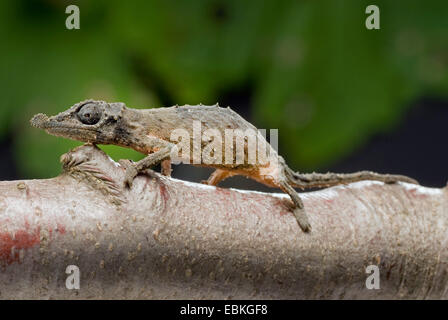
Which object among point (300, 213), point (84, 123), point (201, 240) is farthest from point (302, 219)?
point (84, 123)

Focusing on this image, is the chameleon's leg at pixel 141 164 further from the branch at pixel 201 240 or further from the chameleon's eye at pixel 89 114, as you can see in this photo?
the chameleon's eye at pixel 89 114

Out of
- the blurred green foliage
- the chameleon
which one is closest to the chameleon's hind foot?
the chameleon

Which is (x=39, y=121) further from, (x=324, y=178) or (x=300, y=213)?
(x=324, y=178)

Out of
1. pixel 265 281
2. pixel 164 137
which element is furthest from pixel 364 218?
pixel 164 137

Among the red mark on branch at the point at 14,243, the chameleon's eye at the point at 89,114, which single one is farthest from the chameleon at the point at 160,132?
the red mark on branch at the point at 14,243

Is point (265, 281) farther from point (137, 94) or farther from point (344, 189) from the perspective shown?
point (137, 94)

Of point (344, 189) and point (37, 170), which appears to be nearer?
point (344, 189)
